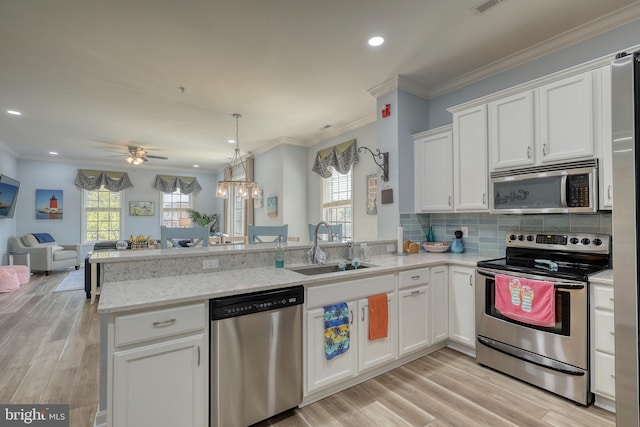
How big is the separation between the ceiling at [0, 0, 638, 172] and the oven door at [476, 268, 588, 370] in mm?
2120

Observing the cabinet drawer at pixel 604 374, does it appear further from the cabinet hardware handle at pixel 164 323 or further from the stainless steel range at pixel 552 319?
the cabinet hardware handle at pixel 164 323

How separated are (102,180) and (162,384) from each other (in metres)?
8.77

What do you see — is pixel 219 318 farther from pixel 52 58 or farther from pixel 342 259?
pixel 52 58

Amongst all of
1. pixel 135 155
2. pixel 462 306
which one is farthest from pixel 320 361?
pixel 135 155

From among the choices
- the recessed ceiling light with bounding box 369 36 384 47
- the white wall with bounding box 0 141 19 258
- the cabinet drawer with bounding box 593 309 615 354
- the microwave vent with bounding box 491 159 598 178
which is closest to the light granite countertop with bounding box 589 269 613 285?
the cabinet drawer with bounding box 593 309 615 354

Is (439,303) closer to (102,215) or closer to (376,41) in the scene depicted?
(376,41)

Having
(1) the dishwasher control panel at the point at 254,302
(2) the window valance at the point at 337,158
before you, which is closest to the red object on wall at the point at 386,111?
(2) the window valance at the point at 337,158

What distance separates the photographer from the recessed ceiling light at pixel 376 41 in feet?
9.01

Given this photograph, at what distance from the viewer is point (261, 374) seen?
187 cm

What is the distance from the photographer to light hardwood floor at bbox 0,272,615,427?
1.97 m

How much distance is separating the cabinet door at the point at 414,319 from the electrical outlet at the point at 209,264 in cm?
154

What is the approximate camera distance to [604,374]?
6.56 feet

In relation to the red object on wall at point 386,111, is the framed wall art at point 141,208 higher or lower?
lower

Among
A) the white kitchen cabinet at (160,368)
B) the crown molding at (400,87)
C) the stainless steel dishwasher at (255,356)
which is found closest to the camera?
the white kitchen cabinet at (160,368)
